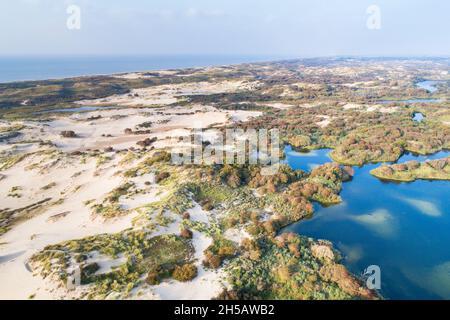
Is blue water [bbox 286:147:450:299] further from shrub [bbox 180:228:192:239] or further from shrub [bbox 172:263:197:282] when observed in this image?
shrub [bbox 172:263:197:282]

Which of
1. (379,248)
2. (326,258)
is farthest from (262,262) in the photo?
(379,248)

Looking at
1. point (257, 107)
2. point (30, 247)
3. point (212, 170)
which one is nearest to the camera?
point (30, 247)

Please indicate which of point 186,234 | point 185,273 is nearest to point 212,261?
point 185,273

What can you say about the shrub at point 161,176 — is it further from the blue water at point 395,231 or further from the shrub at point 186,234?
the blue water at point 395,231

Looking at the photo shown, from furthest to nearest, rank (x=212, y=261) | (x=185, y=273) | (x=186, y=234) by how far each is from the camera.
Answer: (x=186, y=234)
(x=212, y=261)
(x=185, y=273)

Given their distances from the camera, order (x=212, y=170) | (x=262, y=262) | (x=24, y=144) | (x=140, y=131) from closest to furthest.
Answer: (x=262, y=262) < (x=212, y=170) < (x=24, y=144) < (x=140, y=131)

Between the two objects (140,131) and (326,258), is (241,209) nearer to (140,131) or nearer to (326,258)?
(326,258)

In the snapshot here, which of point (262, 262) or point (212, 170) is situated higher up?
point (212, 170)

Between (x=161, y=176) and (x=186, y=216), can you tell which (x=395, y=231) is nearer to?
(x=186, y=216)

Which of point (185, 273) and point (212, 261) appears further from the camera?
point (212, 261)
